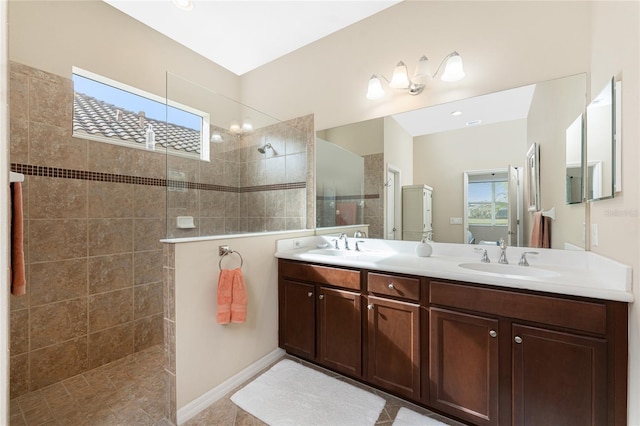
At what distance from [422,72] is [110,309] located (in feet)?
10.5

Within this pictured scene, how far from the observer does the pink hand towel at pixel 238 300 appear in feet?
6.06

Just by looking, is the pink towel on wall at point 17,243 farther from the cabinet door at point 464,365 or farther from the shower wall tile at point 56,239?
the cabinet door at point 464,365

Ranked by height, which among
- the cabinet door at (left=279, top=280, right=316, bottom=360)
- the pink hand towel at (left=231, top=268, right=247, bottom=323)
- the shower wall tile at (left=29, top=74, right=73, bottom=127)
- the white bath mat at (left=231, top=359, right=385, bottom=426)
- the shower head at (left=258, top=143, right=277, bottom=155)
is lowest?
the white bath mat at (left=231, top=359, right=385, bottom=426)

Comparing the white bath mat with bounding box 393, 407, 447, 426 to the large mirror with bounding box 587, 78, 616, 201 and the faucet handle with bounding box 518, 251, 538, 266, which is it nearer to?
the faucet handle with bounding box 518, 251, 538, 266

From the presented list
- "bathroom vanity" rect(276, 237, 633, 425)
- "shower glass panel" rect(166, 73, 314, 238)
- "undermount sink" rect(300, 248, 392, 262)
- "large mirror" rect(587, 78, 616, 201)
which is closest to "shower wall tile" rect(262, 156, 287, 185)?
"shower glass panel" rect(166, 73, 314, 238)

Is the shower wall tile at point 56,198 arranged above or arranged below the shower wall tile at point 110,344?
above

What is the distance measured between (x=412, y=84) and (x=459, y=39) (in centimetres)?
42

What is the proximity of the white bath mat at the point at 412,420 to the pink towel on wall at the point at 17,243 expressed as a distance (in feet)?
6.27

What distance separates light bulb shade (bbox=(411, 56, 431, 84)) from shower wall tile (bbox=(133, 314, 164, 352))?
315cm

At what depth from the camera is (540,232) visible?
1704 mm

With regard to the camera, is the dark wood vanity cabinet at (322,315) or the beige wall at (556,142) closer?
the beige wall at (556,142)

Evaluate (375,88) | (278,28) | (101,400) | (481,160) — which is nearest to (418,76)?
(375,88)

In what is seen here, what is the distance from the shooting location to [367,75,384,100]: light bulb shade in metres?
2.27

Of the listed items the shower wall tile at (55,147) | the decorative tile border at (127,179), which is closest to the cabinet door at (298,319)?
the decorative tile border at (127,179)
